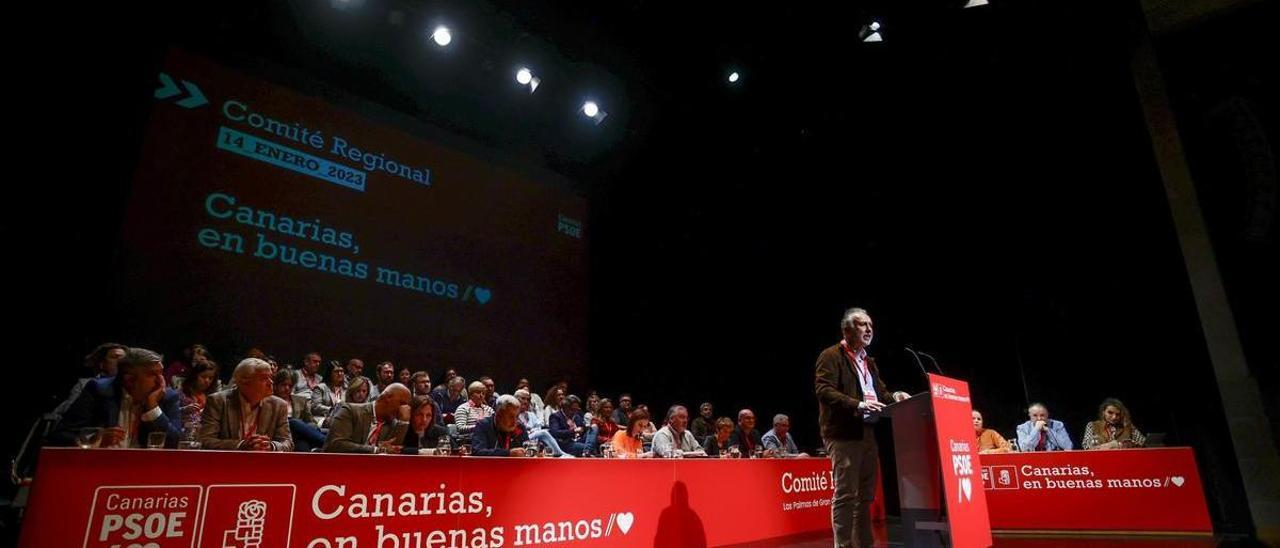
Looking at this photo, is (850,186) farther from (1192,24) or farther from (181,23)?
(181,23)

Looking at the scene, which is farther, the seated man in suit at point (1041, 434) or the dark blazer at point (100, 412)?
the seated man in suit at point (1041, 434)

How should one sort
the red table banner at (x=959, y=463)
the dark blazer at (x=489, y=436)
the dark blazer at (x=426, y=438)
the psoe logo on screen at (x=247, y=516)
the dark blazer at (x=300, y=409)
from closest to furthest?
1. the psoe logo on screen at (x=247, y=516)
2. the red table banner at (x=959, y=463)
3. the dark blazer at (x=426, y=438)
4. the dark blazer at (x=489, y=436)
5. the dark blazer at (x=300, y=409)

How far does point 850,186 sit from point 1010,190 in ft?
6.15

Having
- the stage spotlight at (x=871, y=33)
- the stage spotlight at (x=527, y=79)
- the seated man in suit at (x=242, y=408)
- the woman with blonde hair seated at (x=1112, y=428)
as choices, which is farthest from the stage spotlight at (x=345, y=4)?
the woman with blonde hair seated at (x=1112, y=428)

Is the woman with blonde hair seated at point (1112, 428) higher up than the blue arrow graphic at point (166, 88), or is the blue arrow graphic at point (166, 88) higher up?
the blue arrow graphic at point (166, 88)

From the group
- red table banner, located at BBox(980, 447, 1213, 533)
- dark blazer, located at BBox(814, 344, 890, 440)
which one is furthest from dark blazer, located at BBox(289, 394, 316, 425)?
red table banner, located at BBox(980, 447, 1213, 533)

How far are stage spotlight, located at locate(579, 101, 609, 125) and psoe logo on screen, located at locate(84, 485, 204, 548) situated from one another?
7.60 m

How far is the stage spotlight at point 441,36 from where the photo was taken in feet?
25.3

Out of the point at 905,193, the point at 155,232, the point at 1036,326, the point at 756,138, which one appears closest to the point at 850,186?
the point at 905,193

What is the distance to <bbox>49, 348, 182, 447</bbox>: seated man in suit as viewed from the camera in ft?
10.5

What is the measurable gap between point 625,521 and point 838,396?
1.69 meters

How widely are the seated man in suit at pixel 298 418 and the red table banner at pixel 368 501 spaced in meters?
1.58

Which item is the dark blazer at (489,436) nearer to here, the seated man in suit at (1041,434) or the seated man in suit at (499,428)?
the seated man in suit at (499,428)

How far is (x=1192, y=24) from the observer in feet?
22.1
